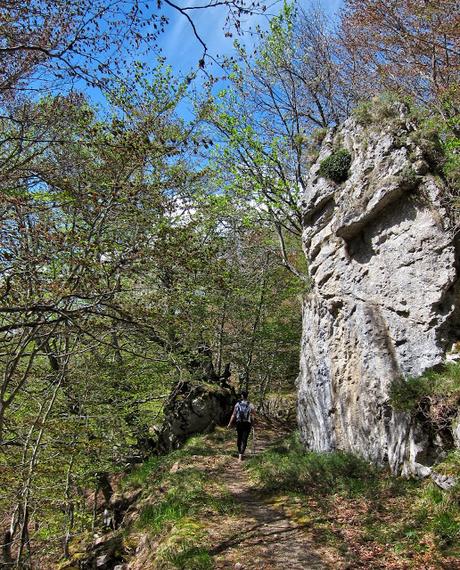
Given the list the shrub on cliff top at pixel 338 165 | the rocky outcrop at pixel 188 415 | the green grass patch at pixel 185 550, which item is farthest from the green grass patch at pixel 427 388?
the rocky outcrop at pixel 188 415

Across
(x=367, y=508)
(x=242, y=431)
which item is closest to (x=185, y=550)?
(x=367, y=508)

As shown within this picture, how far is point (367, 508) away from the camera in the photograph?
24.1 feet

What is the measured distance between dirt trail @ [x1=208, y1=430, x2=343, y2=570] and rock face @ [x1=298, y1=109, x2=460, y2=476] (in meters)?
2.70

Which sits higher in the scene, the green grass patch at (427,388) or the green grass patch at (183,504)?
the green grass patch at (427,388)

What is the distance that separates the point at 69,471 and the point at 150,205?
6.34m

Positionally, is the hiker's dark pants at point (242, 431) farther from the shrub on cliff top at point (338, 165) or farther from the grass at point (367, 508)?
the shrub on cliff top at point (338, 165)

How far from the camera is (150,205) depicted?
7340mm

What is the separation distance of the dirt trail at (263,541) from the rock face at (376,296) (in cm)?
270

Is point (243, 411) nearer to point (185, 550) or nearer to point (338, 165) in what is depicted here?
point (185, 550)

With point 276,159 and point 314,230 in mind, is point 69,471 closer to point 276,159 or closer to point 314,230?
point 314,230

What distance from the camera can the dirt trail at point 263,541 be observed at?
5891mm

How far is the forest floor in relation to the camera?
5859mm

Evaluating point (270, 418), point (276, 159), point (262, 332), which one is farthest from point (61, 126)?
point (270, 418)

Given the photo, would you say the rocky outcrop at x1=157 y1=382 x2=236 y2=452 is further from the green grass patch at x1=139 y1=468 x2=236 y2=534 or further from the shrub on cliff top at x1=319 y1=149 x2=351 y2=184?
the shrub on cliff top at x1=319 y1=149 x2=351 y2=184
